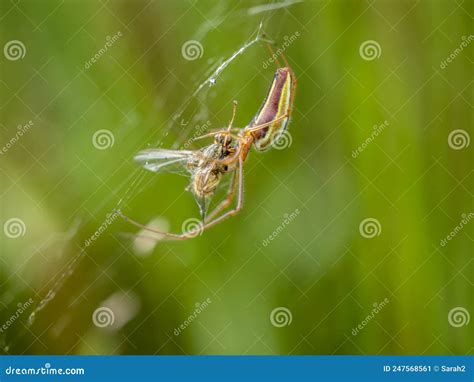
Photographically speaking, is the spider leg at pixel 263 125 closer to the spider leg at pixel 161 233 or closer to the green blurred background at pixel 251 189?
the green blurred background at pixel 251 189

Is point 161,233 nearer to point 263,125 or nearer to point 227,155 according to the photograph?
point 227,155

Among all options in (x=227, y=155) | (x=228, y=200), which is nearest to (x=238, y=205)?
(x=228, y=200)

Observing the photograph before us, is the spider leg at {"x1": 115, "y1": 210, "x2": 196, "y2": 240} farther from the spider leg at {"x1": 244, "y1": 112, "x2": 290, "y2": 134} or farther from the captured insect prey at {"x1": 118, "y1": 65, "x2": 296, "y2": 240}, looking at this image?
the spider leg at {"x1": 244, "y1": 112, "x2": 290, "y2": 134}

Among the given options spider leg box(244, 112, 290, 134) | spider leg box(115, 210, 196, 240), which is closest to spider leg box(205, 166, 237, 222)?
spider leg box(115, 210, 196, 240)

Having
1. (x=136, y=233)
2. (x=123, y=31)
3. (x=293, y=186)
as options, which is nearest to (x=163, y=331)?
(x=136, y=233)

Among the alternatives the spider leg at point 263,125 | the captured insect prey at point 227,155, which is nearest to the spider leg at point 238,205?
the captured insect prey at point 227,155

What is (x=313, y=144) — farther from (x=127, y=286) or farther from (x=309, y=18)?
(x=127, y=286)
